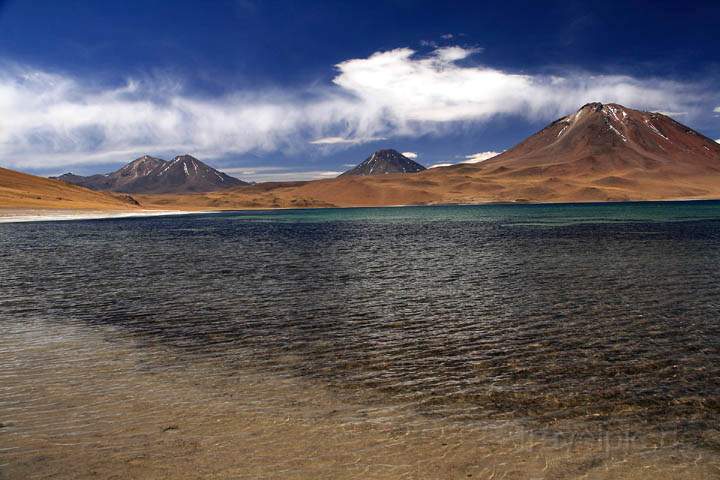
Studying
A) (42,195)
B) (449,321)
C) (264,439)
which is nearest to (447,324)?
(449,321)

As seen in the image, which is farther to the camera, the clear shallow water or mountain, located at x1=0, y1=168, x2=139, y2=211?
mountain, located at x1=0, y1=168, x2=139, y2=211

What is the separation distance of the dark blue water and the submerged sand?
2.41 ft

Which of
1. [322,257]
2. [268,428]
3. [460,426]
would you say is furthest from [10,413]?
[322,257]

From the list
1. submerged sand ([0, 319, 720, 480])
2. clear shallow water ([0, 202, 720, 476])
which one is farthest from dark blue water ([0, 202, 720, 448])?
submerged sand ([0, 319, 720, 480])

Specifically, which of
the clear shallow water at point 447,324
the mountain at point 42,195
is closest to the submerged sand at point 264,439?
the clear shallow water at point 447,324

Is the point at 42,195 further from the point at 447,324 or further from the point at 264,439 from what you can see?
the point at 264,439

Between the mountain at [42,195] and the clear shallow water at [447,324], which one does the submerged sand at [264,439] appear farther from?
the mountain at [42,195]

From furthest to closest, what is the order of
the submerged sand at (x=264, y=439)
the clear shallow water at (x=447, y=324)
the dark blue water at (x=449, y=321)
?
1. the dark blue water at (x=449, y=321)
2. the clear shallow water at (x=447, y=324)
3. the submerged sand at (x=264, y=439)

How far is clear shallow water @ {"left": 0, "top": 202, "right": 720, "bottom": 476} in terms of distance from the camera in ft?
31.9

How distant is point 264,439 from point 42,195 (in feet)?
535

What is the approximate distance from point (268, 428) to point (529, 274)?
20426mm

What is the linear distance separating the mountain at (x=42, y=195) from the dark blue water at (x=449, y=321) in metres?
108

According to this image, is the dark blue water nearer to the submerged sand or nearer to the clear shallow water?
the clear shallow water

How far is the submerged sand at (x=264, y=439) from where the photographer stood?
23.5ft
